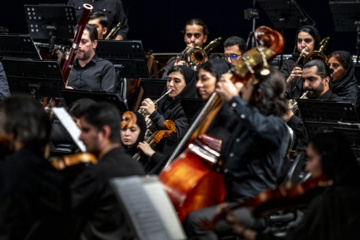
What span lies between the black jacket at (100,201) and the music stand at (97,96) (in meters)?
1.91

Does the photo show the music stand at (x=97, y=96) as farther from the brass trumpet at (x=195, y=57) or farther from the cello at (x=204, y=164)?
the brass trumpet at (x=195, y=57)

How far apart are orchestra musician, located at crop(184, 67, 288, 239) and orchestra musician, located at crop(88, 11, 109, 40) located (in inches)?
160

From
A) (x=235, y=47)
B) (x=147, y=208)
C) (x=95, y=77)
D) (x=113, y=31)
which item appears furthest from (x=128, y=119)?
(x=113, y=31)

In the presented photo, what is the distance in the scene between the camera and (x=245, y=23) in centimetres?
922

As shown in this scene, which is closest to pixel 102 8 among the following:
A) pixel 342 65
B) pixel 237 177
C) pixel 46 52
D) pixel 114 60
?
pixel 46 52

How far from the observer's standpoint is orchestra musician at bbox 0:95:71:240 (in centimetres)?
285

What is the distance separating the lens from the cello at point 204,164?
12.1 ft

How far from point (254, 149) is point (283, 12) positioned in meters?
4.08

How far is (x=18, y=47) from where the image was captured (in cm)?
595

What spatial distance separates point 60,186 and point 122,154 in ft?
1.44

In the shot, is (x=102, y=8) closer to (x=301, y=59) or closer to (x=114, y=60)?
(x=114, y=60)

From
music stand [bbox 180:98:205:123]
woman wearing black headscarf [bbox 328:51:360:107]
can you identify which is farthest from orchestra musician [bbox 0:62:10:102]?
woman wearing black headscarf [bbox 328:51:360:107]

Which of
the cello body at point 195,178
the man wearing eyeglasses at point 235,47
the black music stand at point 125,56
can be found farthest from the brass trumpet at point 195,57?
the cello body at point 195,178

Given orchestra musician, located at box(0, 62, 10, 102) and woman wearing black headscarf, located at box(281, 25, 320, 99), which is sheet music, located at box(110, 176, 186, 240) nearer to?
orchestra musician, located at box(0, 62, 10, 102)
